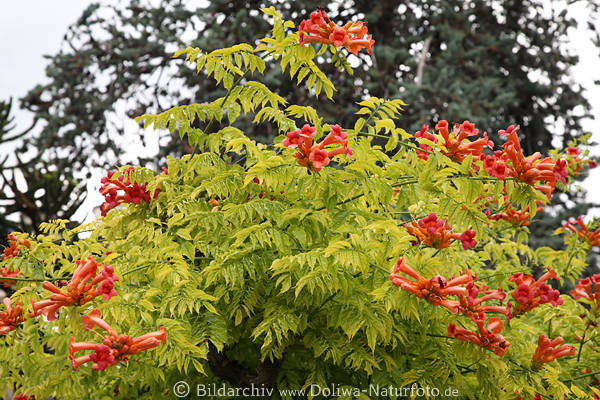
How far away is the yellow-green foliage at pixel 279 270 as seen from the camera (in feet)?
8.66

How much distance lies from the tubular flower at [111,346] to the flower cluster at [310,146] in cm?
100

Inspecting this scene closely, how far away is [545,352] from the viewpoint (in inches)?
130

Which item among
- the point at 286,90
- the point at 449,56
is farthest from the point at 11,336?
the point at 449,56

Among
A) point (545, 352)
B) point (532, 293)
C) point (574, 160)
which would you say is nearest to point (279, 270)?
point (545, 352)

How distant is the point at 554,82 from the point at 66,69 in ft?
34.8

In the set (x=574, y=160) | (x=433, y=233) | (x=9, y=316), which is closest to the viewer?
(x=433, y=233)

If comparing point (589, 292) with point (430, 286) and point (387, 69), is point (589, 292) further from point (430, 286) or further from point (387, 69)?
point (387, 69)

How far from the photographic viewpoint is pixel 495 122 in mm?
11117

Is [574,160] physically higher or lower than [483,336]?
higher

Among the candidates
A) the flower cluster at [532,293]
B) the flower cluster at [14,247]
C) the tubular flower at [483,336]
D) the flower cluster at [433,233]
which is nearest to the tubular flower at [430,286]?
the flower cluster at [433,233]

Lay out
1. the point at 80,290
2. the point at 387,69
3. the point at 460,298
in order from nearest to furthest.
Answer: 1. the point at 80,290
2. the point at 460,298
3. the point at 387,69

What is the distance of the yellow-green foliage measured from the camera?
264cm

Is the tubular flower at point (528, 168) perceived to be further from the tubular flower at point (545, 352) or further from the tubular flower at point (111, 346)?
the tubular flower at point (111, 346)

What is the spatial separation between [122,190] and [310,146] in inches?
58.9
